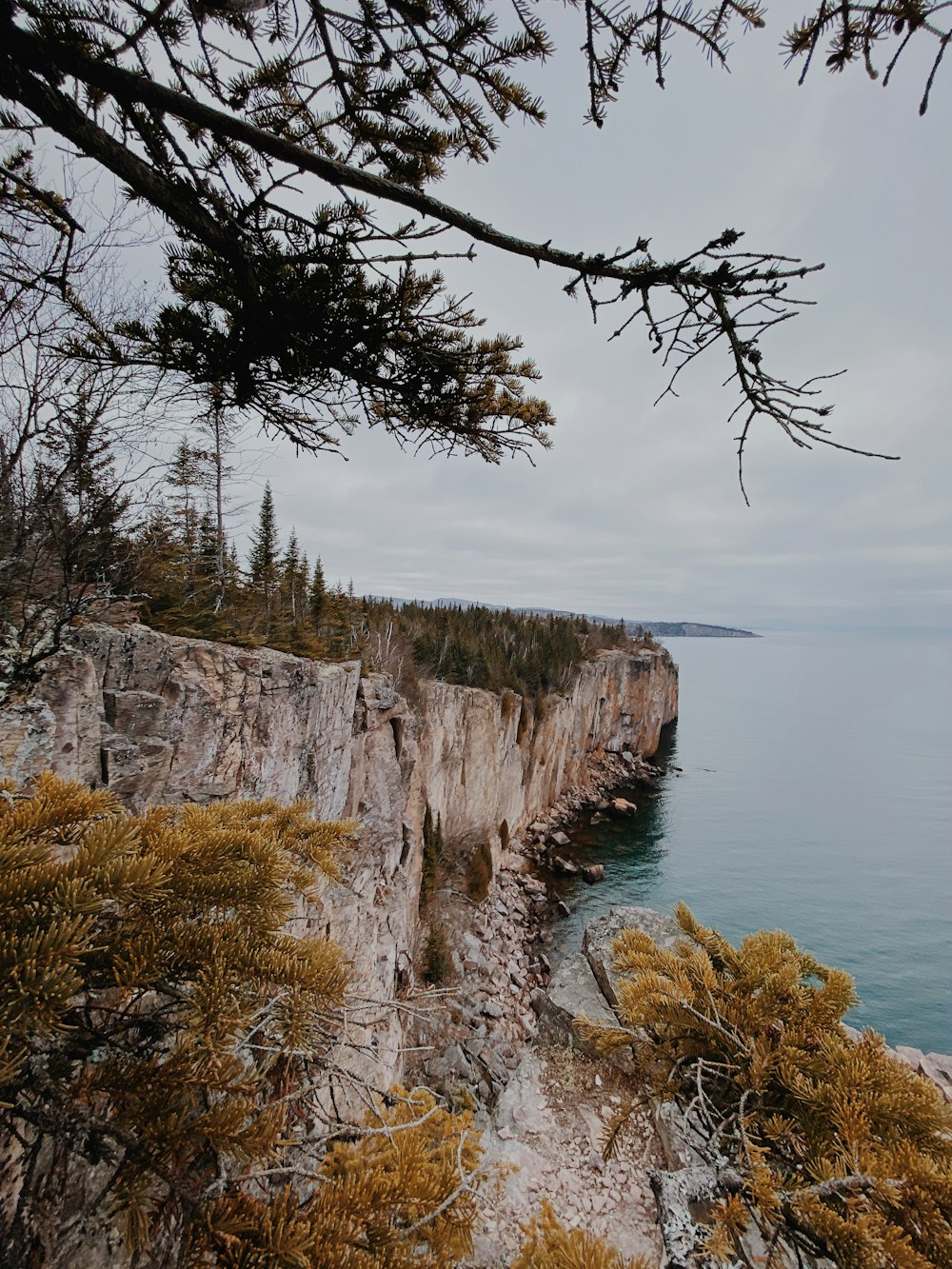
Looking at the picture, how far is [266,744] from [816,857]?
40277 mm

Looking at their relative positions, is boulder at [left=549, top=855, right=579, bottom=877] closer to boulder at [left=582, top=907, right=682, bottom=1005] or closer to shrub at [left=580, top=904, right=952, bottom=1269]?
boulder at [left=582, top=907, right=682, bottom=1005]

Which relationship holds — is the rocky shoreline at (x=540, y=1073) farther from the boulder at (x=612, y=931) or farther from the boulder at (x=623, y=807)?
the boulder at (x=623, y=807)

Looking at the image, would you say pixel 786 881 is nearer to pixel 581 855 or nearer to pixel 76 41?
pixel 581 855

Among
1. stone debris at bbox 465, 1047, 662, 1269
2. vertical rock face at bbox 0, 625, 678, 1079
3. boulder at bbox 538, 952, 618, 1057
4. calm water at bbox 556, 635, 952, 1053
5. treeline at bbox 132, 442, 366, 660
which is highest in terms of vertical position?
treeline at bbox 132, 442, 366, 660

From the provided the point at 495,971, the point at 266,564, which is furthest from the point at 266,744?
the point at 495,971

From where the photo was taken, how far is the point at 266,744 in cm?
977

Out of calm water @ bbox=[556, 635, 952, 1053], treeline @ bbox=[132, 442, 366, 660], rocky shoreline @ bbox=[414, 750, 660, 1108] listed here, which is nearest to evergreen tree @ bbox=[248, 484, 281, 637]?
treeline @ bbox=[132, 442, 366, 660]

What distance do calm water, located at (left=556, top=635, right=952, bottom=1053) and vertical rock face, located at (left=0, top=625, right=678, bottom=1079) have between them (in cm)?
1233

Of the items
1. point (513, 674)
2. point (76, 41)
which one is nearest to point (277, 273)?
point (76, 41)

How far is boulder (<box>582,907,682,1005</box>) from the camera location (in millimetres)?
14375

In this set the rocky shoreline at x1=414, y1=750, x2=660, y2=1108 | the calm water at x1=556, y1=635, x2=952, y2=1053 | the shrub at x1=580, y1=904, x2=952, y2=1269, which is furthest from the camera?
the calm water at x1=556, y1=635, x2=952, y2=1053

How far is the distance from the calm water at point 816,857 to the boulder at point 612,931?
5.94m

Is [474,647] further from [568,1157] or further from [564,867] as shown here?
[568,1157]

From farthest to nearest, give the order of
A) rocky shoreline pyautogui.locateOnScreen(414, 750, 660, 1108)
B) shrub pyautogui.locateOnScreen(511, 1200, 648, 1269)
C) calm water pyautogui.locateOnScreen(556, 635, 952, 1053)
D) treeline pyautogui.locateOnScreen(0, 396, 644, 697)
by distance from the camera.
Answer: calm water pyautogui.locateOnScreen(556, 635, 952, 1053) < rocky shoreline pyautogui.locateOnScreen(414, 750, 660, 1108) < treeline pyautogui.locateOnScreen(0, 396, 644, 697) < shrub pyautogui.locateOnScreen(511, 1200, 648, 1269)
